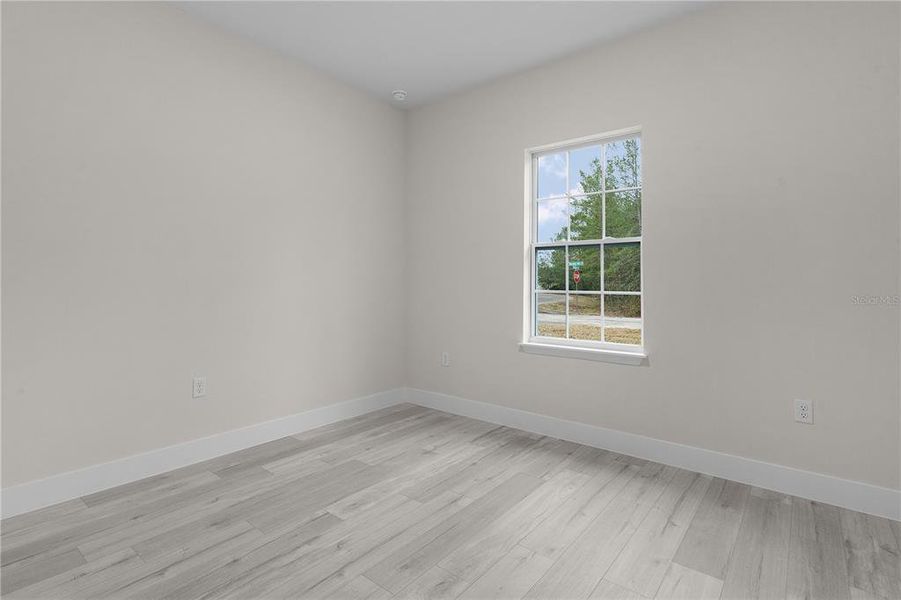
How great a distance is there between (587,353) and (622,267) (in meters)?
0.65

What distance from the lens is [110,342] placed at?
255 centimetres

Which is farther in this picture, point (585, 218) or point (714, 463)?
point (585, 218)

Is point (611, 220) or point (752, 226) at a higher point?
point (611, 220)

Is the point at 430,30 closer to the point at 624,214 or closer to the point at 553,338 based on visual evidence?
the point at 624,214

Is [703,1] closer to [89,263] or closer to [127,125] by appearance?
[127,125]

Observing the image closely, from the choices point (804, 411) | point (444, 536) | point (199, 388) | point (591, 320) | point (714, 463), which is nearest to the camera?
point (444, 536)

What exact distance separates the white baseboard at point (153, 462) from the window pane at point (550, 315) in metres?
1.72

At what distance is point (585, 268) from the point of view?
3.35 meters

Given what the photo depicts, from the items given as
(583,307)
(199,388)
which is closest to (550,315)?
(583,307)

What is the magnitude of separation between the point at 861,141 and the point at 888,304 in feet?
2.72

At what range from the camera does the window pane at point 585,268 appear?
10.8 ft

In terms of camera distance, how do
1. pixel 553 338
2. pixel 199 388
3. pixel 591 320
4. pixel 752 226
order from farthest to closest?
pixel 553 338 → pixel 591 320 → pixel 199 388 → pixel 752 226

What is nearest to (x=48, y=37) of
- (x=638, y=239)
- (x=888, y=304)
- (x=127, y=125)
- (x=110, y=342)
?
(x=127, y=125)

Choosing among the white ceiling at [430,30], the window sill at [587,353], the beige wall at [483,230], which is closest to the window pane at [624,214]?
the beige wall at [483,230]
